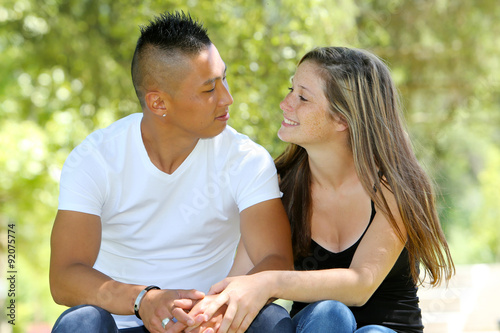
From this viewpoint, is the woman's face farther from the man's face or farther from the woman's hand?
the woman's hand

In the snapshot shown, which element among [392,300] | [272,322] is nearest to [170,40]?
[272,322]

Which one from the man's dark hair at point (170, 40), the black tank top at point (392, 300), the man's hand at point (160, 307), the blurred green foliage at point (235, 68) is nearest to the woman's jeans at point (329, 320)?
the black tank top at point (392, 300)

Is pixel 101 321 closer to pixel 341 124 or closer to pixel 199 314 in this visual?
pixel 199 314

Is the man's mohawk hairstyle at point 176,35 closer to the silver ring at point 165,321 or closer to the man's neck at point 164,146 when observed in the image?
the man's neck at point 164,146

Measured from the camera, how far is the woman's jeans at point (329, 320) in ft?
6.57

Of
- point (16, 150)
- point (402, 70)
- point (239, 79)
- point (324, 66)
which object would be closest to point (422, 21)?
point (402, 70)

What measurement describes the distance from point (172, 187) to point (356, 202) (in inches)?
30.0

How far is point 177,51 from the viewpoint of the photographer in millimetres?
2516

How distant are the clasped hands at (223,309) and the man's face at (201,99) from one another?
0.70m

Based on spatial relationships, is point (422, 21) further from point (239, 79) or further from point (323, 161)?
point (323, 161)

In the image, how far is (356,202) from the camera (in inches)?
98.0

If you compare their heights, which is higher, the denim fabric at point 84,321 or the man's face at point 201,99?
the man's face at point 201,99

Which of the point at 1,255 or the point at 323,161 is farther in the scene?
the point at 1,255

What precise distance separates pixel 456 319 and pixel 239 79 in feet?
8.37
